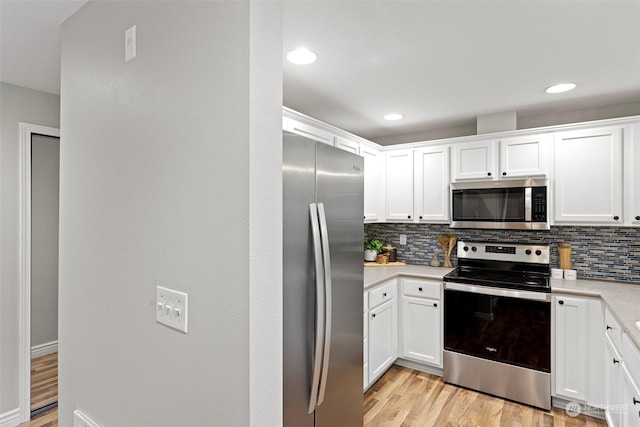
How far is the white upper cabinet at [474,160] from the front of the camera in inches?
123

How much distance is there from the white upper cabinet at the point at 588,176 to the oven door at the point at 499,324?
2.48 ft

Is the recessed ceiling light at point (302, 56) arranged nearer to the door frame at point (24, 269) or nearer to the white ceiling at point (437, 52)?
the white ceiling at point (437, 52)

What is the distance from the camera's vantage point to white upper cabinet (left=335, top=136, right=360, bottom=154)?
9.80 ft

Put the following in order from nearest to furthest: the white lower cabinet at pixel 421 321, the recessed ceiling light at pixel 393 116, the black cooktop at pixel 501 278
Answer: the black cooktop at pixel 501 278, the white lower cabinet at pixel 421 321, the recessed ceiling light at pixel 393 116

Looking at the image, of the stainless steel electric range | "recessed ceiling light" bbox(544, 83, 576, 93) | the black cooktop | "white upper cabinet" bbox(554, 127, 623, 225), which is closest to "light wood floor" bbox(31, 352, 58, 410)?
the stainless steel electric range

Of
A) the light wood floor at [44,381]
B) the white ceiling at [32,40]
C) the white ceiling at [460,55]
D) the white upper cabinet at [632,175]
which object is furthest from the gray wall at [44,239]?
the white upper cabinet at [632,175]

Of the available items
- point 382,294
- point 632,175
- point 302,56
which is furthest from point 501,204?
point 302,56

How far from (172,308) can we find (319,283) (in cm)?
63

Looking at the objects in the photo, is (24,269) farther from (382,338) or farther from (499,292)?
(499,292)

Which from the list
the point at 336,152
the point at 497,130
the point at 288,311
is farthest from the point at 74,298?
the point at 497,130

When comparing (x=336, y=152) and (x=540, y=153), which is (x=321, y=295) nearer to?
(x=336, y=152)

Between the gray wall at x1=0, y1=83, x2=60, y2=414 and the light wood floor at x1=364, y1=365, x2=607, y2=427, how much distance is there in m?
2.50

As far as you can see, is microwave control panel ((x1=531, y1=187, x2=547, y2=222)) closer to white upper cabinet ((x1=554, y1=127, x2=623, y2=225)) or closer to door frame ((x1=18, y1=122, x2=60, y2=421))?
white upper cabinet ((x1=554, y1=127, x2=623, y2=225))

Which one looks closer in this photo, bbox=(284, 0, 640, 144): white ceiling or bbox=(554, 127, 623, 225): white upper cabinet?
bbox=(284, 0, 640, 144): white ceiling
